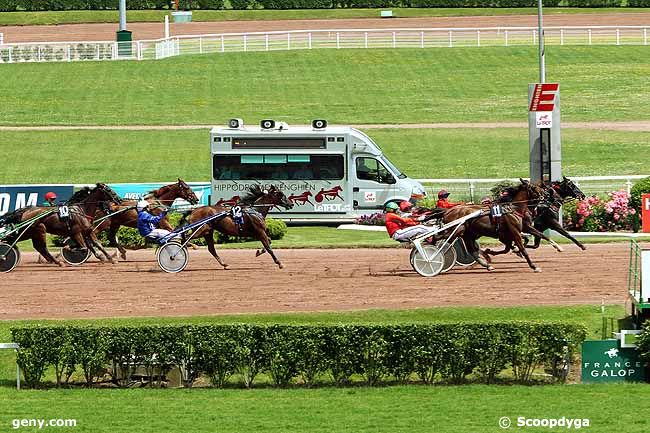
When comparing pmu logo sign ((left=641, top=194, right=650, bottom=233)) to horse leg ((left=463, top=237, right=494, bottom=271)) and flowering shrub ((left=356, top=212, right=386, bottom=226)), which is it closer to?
horse leg ((left=463, top=237, right=494, bottom=271))

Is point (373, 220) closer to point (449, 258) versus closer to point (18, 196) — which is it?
point (18, 196)

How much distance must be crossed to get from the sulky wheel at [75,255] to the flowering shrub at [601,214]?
11061mm

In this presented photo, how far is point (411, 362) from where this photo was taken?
17859 millimetres

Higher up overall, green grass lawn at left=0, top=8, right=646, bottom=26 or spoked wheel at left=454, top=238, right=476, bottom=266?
green grass lawn at left=0, top=8, right=646, bottom=26

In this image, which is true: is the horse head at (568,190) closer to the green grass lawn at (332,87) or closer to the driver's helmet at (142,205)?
the driver's helmet at (142,205)

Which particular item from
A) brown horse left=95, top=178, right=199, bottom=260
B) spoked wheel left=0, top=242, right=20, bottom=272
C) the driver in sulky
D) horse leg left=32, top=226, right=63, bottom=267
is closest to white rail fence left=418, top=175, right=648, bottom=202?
brown horse left=95, top=178, right=199, bottom=260

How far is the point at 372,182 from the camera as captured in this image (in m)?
35.2

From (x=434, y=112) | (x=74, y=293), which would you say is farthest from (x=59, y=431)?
(x=434, y=112)

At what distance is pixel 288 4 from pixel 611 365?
204ft

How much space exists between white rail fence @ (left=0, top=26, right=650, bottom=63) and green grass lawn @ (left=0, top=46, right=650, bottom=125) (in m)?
0.86

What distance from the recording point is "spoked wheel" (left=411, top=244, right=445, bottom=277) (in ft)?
81.7

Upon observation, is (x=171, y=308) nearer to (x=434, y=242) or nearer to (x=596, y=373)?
(x=434, y=242)

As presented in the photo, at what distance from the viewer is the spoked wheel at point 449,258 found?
986 inches

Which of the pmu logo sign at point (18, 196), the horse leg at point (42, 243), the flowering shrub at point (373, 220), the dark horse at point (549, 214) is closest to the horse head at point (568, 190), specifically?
the dark horse at point (549, 214)
